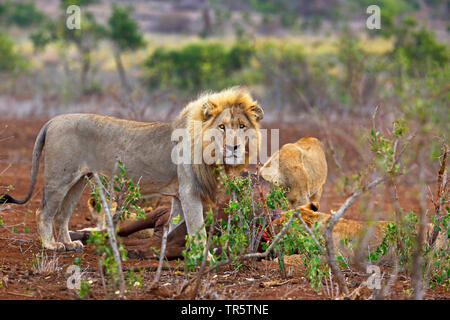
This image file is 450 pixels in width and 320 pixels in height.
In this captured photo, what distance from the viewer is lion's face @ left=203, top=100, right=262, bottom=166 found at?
5250 mm

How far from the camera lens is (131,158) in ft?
19.3

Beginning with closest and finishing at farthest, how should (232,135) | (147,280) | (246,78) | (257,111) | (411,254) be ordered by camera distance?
(147,280)
(411,254)
(232,135)
(257,111)
(246,78)

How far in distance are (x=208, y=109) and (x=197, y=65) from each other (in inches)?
608

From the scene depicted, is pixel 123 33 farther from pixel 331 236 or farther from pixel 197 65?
pixel 331 236

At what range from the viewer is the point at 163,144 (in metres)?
5.85

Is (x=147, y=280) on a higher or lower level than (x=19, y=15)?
lower

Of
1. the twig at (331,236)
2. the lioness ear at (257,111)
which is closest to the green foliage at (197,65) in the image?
the lioness ear at (257,111)

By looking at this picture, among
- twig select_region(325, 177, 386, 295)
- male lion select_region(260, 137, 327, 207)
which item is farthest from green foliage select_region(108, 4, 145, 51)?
twig select_region(325, 177, 386, 295)

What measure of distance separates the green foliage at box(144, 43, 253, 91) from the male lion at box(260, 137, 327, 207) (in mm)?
11668

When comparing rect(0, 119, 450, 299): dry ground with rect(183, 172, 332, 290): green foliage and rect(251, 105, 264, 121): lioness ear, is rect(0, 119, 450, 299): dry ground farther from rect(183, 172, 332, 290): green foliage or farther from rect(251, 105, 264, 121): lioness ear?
rect(251, 105, 264, 121): lioness ear

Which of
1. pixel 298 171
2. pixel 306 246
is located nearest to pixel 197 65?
pixel 298 171

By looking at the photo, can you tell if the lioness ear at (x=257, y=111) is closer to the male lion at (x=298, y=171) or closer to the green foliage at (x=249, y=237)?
the green foliage at (x=249, y=237)

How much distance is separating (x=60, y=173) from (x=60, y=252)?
70cm

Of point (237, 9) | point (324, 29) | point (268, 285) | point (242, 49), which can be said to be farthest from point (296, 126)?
point (237, 9)
